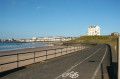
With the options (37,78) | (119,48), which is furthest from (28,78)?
(119,48)

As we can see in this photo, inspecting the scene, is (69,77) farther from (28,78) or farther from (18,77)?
(18,77)

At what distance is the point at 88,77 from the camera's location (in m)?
9.52

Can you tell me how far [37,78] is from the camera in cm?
915

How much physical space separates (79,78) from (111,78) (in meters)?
1.96

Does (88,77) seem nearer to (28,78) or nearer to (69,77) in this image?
(69,77)

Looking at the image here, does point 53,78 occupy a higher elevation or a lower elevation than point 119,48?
lower

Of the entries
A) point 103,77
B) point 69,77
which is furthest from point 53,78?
point 103,77

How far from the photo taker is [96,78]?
922cm

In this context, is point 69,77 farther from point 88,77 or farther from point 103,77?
point 103,77

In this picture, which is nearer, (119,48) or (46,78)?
(119,48)

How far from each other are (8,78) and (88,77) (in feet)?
16.3

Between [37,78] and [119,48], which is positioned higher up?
[119,48]

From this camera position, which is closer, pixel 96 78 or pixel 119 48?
pixel 119 48

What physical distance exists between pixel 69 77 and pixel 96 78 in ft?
5.49
